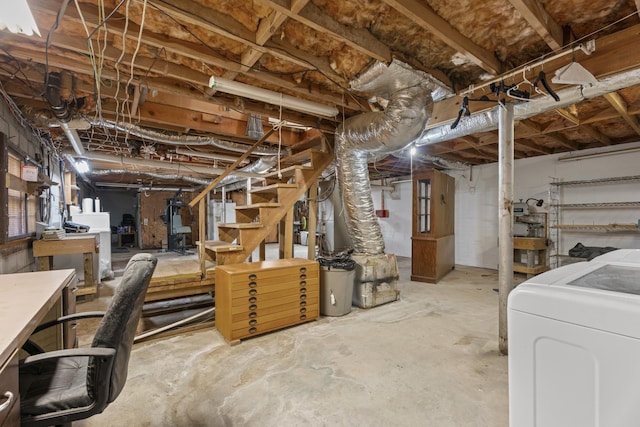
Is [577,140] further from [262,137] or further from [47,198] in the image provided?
[47,198]

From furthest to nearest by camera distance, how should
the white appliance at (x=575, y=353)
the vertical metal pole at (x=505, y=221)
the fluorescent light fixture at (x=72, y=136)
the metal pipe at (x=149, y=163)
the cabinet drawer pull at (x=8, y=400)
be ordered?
the metal pipe at (x=149, y=163), the fluorescent light fixture at (x=72, y=136), the vertical metal pole at (x=505, y=221), the cabinet drawer pull at (x=8, y=400), the white appliance at (x=575, y=353)

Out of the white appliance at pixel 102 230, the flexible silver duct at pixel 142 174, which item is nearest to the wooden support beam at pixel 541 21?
the white appliance at pixel 102 230

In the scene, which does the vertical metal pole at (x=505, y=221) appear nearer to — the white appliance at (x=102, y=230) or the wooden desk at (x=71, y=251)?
the wooden desk at (x=71, y=251)

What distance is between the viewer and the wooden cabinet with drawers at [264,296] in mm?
2648

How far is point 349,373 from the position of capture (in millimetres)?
2182

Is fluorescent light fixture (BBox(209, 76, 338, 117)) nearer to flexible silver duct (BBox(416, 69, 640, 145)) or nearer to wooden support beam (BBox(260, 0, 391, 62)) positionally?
wooden support beam (BBox(260, 0, 391, 62))

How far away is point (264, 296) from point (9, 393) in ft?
6.53

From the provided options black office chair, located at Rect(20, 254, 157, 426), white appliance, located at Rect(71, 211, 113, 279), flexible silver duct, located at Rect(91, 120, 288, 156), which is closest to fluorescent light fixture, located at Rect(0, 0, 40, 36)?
black office chair, located at Rect(20, 254, 157, 426)

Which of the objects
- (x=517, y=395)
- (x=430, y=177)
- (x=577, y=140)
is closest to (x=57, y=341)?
(x=517, y=395)

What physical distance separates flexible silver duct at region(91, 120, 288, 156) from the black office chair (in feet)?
7.90

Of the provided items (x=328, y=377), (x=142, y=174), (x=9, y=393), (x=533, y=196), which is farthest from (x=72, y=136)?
(x=533, y=196)

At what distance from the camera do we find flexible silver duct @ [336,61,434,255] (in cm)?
251

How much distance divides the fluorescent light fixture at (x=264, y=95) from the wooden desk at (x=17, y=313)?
64.6 inches

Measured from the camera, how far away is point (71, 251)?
3.19 meters
